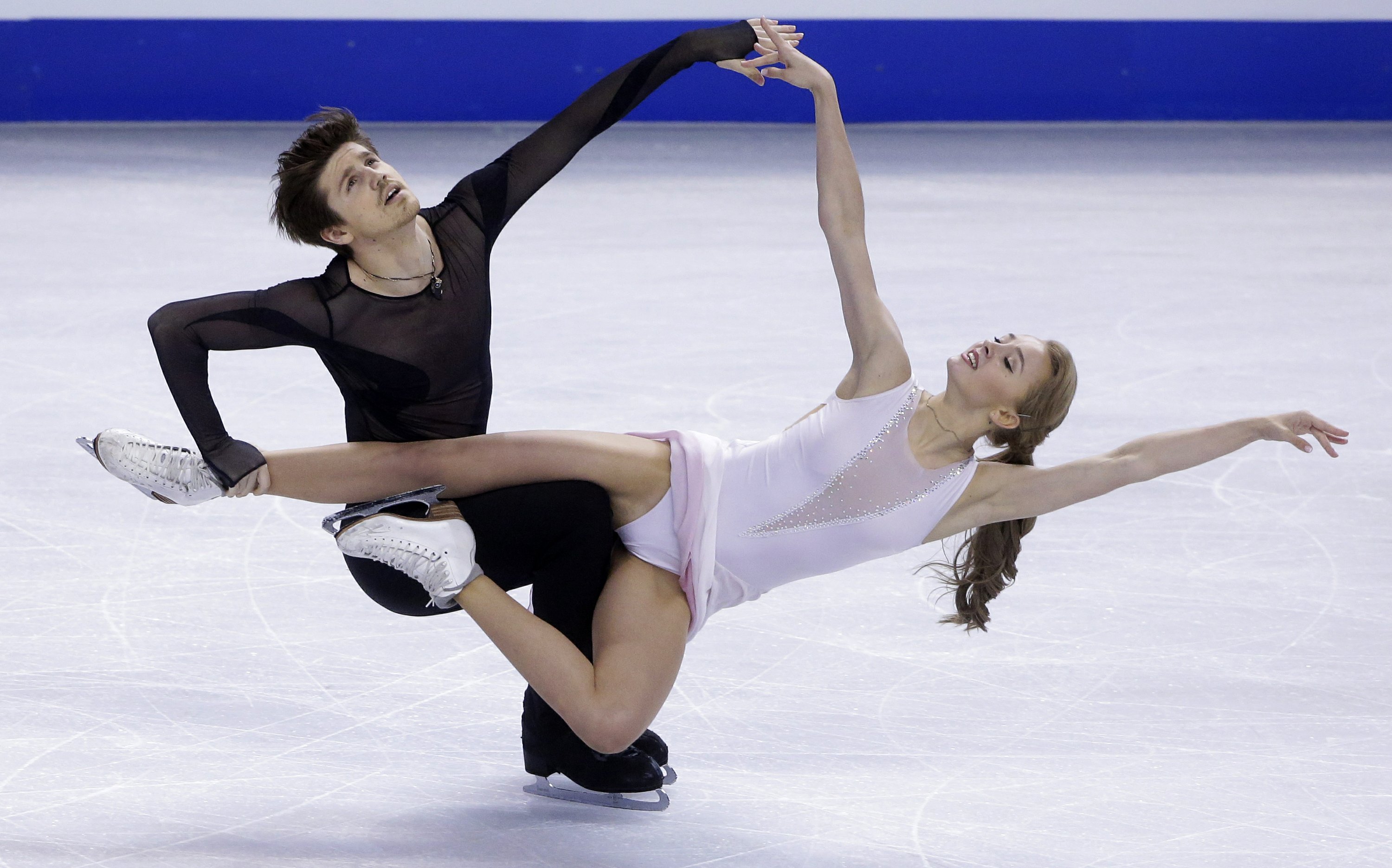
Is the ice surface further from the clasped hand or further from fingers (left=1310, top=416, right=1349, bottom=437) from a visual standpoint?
the clasped hand

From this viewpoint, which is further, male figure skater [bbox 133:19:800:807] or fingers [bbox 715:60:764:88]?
fingers [bbox 715:60:764:88]

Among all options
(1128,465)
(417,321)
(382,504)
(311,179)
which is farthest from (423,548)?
(1128,465)

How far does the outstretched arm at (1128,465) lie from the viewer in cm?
231

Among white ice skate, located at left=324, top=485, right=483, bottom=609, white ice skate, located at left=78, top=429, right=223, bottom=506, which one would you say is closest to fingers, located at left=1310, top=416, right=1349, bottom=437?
white ice skate, located at left=324, top=485, right=483, bottom=609

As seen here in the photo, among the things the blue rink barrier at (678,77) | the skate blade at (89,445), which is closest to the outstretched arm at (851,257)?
the skate blade at (89,445)

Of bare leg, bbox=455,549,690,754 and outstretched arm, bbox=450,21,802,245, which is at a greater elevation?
outstretched arm, bbox=450,21,802,245

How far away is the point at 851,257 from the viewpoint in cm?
241

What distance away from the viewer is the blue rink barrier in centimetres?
926

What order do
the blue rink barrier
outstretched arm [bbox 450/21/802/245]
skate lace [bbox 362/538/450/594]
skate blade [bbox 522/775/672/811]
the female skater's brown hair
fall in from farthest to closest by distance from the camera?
the blue rink barrier → outstretched arm [bbox 450/21/802/245] → the female skater's brown hair → skate blade [bbox 522/775/672/811] → skate lace [bbox 362/538/450/594]

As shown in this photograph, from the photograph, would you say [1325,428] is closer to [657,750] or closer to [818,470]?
[818,470]

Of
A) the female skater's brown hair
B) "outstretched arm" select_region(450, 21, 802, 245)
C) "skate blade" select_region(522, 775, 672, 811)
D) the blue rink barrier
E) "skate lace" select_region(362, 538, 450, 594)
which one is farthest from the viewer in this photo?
the blue rink barrier

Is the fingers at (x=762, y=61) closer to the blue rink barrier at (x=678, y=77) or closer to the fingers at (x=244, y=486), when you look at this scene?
the fingers at (x=244, y=486)

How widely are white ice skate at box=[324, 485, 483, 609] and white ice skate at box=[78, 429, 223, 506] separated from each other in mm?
202

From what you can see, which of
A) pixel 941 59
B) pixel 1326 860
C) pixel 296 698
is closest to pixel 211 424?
pixel 296 698
